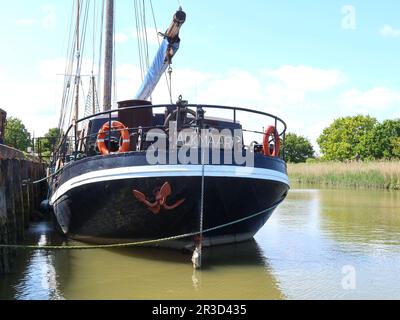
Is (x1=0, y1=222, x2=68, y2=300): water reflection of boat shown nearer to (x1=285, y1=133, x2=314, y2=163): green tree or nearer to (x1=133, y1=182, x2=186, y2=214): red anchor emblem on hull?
(x1=133, y1=182, x2=186, y2=214): red anchor emblem on hull

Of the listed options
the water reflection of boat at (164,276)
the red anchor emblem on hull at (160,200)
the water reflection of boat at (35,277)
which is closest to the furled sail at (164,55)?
the red anchor emblem on hull at (160,200)

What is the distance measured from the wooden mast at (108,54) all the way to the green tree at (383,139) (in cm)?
4209

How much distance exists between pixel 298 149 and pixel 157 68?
72.1 m

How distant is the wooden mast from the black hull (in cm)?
387

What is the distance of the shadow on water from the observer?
5855 mm

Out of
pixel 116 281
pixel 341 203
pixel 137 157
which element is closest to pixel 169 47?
pixel 137 157

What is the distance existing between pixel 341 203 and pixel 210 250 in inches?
436

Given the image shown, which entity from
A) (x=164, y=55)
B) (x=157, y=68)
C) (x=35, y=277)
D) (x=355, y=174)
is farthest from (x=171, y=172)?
(x=355, y=174)

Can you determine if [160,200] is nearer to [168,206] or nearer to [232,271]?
[168,206]

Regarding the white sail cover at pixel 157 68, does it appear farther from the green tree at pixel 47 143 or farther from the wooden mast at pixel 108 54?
the green tree at pixel 47 143

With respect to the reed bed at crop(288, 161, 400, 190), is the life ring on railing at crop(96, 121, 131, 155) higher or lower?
higher

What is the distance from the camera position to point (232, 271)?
699 centimetres

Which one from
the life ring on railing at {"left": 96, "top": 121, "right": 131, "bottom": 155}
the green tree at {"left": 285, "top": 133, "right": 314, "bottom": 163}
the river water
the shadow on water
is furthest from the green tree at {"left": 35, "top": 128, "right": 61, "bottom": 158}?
the green tree at {"left": 285, "top": 133, "right": 314, "bottom": 163}
